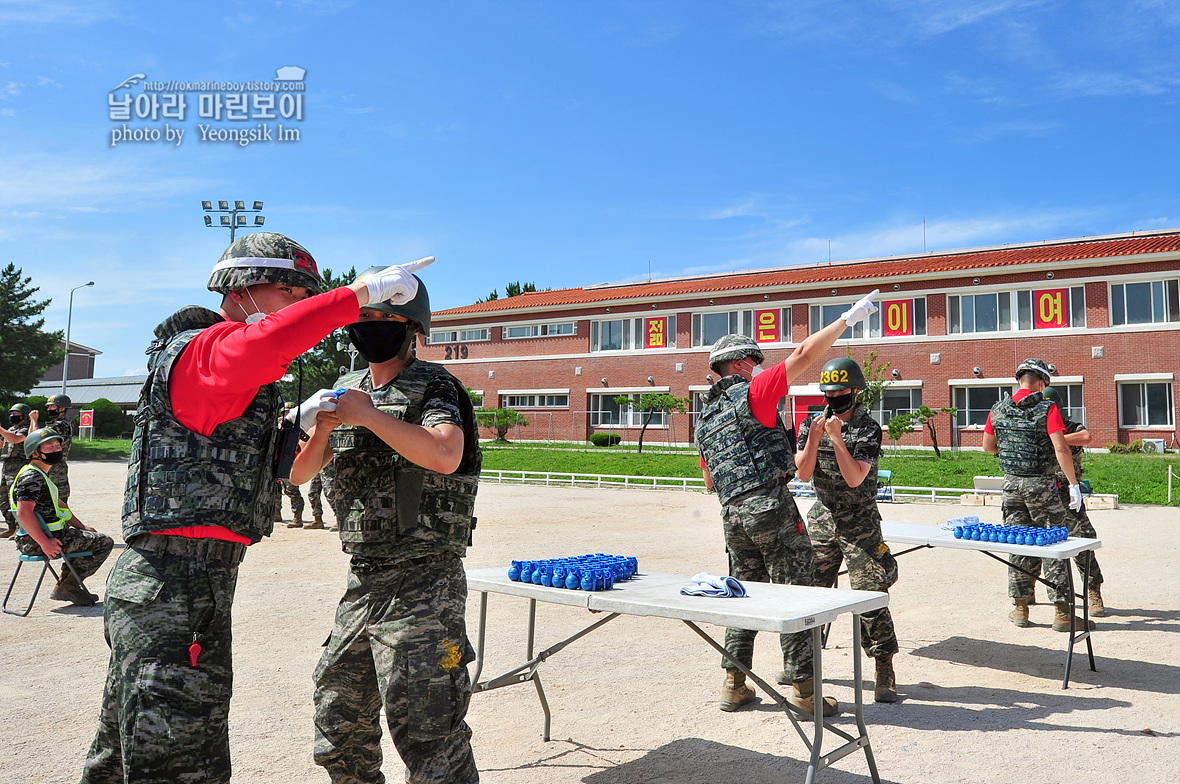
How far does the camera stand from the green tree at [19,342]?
1673 inches

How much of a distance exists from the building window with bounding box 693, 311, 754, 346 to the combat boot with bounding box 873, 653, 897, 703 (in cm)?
3881

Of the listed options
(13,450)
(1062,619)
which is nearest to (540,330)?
(13,450)

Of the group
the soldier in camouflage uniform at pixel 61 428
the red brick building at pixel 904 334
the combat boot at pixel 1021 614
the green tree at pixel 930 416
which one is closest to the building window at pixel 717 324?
the red brick building at pixel 904 334

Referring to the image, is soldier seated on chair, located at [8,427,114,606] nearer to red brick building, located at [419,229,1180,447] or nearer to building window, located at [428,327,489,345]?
red brick building, located at [419,229,1180,447]

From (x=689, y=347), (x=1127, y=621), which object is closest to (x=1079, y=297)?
(x=689, y=347)

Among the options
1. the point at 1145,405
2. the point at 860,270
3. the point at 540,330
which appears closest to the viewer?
the point at 1145,405

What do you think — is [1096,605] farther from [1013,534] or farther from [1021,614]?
[1013,534]

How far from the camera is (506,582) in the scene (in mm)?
4938

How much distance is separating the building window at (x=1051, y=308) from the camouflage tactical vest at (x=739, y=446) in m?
37.2

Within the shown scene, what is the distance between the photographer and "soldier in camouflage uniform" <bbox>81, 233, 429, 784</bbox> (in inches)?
103

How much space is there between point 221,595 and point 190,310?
41.2 inches

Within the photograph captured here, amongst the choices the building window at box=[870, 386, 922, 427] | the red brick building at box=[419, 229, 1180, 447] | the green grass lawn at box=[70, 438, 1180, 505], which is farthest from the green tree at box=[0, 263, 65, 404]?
the building window at box=[870, 386, 922, 427]

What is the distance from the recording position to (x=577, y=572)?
4652 millimetres

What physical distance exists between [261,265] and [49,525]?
7.20m
